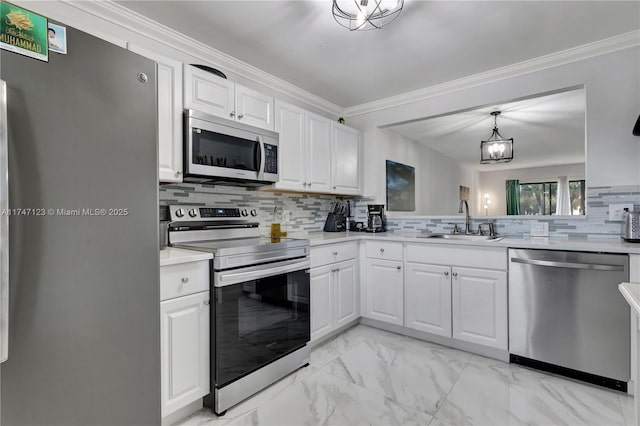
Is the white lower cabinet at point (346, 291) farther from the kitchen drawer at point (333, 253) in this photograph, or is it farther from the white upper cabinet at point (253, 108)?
the white upper cabinet at point (253, 108)

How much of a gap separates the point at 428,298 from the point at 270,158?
1.76 meters

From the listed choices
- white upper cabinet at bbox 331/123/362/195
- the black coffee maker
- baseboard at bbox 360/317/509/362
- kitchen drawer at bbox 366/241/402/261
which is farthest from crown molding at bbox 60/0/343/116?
baseboard at bbox 360/317/509/362

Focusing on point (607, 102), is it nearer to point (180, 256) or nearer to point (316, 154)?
point (316, 154)

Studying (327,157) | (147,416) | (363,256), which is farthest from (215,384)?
(327,157)

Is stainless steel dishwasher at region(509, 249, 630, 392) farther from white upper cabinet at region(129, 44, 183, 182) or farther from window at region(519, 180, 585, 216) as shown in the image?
window at region(519, 180, 585, 216)

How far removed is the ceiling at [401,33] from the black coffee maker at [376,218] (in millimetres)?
1335

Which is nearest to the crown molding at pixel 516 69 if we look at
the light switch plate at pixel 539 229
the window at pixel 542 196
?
the light switch plate at pixel 539 229

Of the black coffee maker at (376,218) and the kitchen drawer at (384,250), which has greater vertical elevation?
the black coffee maker at (376,218)

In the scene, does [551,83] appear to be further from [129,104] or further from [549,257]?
[129,104]

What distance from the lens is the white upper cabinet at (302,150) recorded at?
8.81 feet

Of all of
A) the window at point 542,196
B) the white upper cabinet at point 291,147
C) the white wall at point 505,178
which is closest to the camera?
the white upper cabinet at point 291,147

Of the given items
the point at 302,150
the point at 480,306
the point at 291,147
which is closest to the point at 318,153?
the point at 302,150

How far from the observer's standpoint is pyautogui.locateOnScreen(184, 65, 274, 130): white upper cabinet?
2055 mm

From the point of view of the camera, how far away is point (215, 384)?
5.72 ft
